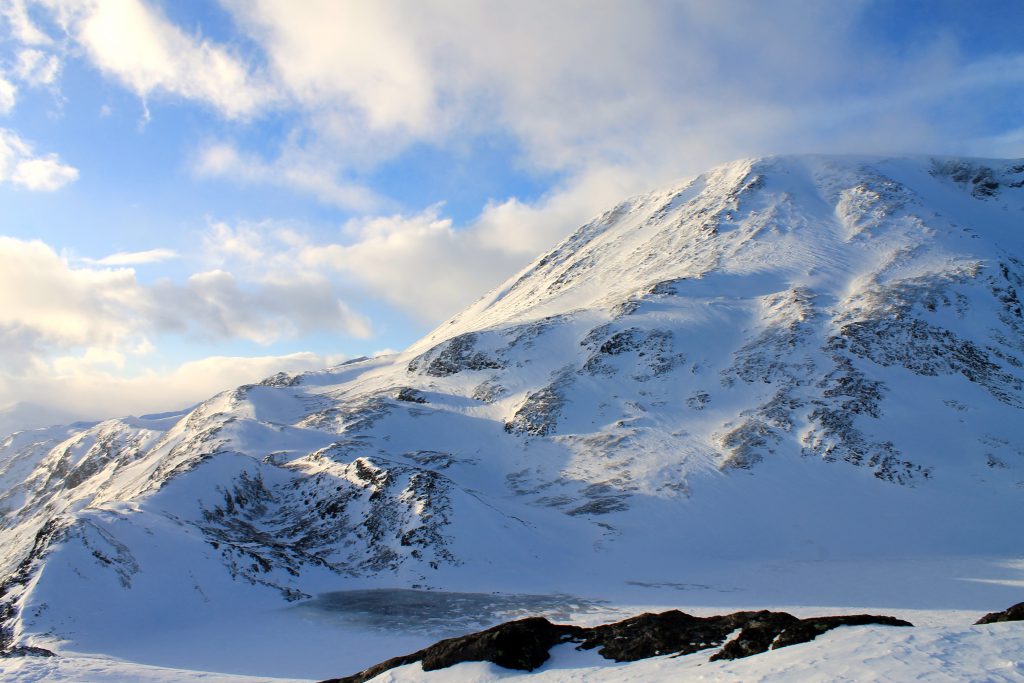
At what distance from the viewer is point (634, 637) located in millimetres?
15148

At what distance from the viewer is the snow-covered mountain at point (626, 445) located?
36.4 meters

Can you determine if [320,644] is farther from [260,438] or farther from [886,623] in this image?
[260,438]

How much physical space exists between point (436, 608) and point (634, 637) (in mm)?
19651

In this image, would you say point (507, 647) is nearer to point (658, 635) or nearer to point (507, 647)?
point (507, 647)

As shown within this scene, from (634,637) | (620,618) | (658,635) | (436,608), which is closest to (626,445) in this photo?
(436,608)

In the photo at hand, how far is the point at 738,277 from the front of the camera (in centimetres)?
8412

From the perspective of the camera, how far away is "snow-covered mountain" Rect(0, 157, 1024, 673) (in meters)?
36.4

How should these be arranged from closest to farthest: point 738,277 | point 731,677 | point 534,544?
point 731,677
point 534,544
point 738,277

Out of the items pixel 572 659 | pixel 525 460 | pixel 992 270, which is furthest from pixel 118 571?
pixel 992 270

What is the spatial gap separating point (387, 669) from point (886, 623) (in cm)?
1194

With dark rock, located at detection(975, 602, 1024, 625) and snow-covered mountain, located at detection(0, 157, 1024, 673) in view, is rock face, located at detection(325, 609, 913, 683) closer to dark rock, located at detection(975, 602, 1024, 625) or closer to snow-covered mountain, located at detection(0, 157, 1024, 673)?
dark rock, located at detection(975, 602, 1024, 625)

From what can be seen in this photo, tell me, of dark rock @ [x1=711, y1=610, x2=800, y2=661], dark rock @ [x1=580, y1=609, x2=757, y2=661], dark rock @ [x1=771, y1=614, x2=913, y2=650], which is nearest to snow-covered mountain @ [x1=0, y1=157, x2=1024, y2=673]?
dark rock @ [x1=580, y1=609, x2=757, y2=661]

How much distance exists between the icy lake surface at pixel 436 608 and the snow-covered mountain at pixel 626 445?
6.19ft

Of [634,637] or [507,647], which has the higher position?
[634,637]
